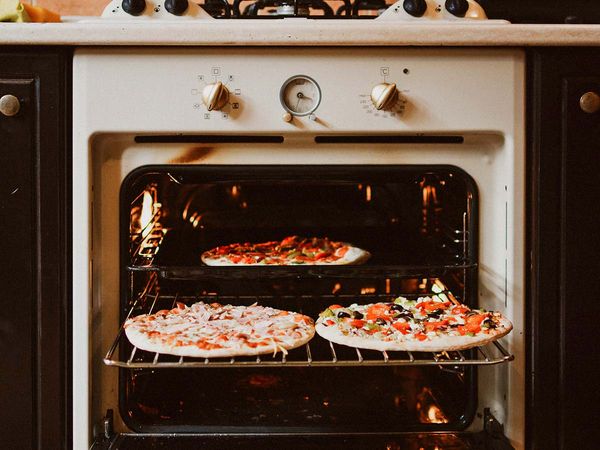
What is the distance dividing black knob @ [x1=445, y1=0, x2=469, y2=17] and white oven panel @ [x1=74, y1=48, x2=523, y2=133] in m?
0.18

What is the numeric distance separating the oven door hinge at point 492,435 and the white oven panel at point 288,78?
63 centimetres

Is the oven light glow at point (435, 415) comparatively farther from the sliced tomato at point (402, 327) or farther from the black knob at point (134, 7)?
the black knob at point (134, 7)

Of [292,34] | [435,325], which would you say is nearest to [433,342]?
[435,325]

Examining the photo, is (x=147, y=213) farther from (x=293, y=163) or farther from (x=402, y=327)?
(x=402, y=327)

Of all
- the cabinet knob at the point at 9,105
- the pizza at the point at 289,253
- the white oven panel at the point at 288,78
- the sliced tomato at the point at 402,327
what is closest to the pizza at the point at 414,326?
the sliced tomato at the point at 402,327

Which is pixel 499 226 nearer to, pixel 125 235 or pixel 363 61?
pixel 363 61

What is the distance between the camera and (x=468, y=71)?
1327 millimetres

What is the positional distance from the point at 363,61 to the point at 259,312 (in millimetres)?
630

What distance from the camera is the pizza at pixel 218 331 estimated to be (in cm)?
123

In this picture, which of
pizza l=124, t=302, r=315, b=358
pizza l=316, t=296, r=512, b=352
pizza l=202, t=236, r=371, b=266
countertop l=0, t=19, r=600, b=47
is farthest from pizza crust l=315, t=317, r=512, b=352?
countertop l=0, t=19, r=600, b=47

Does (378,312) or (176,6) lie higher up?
(176,6)

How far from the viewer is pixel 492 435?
1319 mm

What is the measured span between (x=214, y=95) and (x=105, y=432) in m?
0.75

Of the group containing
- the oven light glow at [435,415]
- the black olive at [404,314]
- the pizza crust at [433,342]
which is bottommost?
the oven light glow at [435,415]
